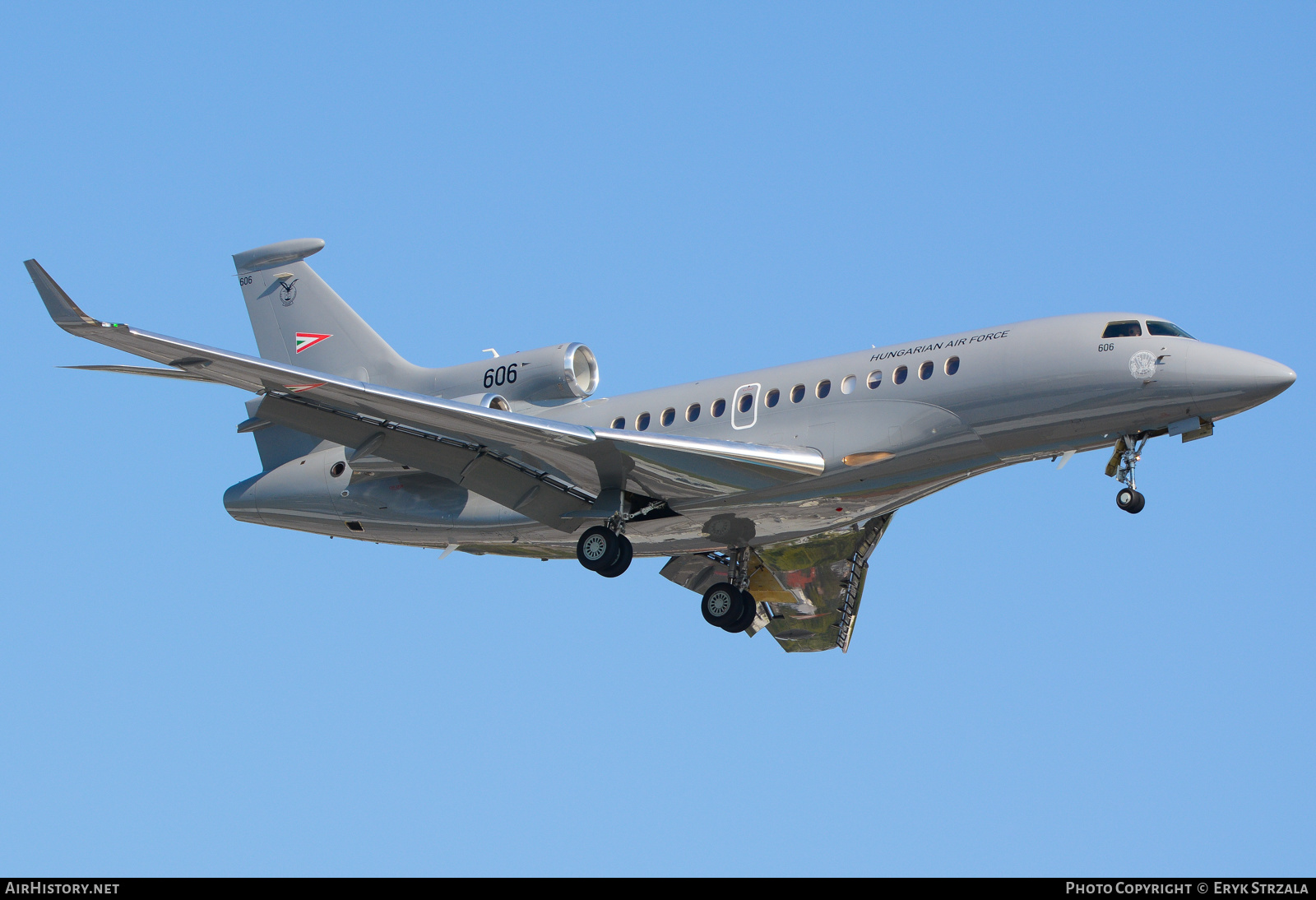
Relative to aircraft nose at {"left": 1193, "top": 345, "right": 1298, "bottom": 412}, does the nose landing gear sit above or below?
below

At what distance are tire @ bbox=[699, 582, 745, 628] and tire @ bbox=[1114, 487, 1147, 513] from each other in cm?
741

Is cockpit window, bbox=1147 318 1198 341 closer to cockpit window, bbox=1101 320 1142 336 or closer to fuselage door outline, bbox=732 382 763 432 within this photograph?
cockpit window, bbox=1101 320 1142 336

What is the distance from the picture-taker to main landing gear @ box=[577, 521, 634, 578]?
2317 centimetres

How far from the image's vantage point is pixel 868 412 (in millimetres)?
21906

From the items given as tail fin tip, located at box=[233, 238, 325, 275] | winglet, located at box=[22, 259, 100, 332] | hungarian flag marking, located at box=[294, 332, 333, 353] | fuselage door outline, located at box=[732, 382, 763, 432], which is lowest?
winglet, located at box=[22, 259, 100, 332]

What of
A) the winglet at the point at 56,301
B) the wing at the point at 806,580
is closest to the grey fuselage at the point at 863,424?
the wing at the point at 806,580

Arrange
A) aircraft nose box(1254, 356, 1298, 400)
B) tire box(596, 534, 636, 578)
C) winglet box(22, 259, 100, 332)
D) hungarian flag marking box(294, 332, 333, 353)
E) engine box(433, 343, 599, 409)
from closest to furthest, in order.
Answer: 1. winglet box(22, 259, 100, 332)
2. aircraft nose box(1254, 356, 1298, 400)
3. tire box(596, 534, 636, 578)
4. engine box(433, 343, 599, 409)
5. hungarian flag marking box(294, 332, 333, 353)

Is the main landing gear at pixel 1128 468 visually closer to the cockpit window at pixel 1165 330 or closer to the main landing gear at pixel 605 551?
the cockpit window at pixel 1165 330

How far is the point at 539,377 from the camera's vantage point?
24094 mm

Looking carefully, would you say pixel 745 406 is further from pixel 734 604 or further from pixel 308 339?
pixel 308 339

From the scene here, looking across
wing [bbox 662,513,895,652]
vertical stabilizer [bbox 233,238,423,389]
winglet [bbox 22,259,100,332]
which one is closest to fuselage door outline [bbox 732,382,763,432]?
wing [bbox 662,513,895,652]

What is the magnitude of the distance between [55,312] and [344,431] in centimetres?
525

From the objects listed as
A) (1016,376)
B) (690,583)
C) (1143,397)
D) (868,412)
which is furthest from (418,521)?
(1143,397)

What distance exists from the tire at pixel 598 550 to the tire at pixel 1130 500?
7.48m
